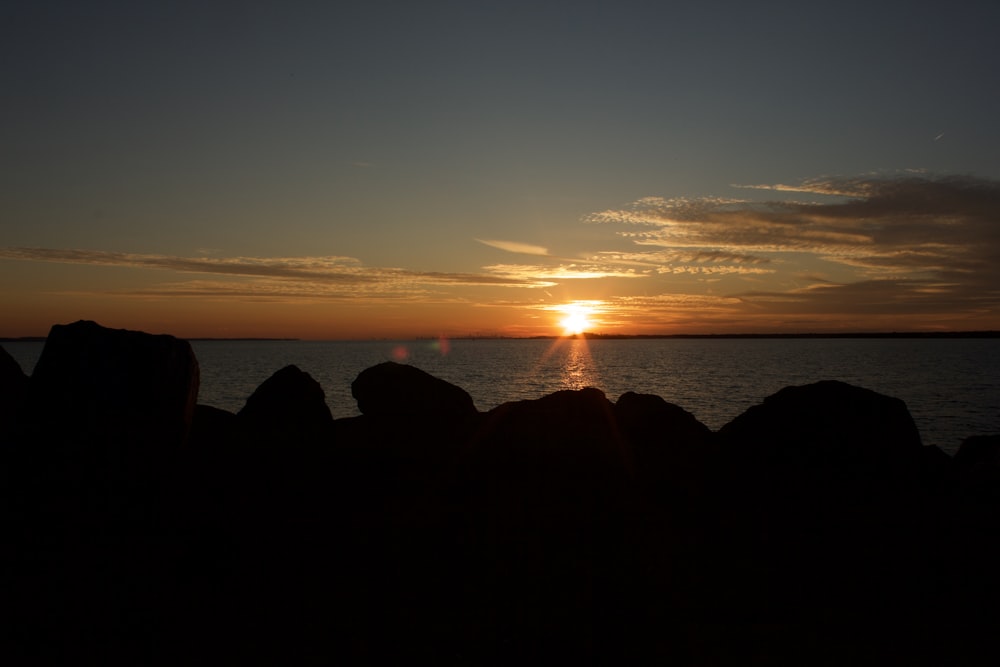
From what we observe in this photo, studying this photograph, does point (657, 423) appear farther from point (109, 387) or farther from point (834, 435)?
point (109, 387)

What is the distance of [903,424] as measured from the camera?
1512 cm

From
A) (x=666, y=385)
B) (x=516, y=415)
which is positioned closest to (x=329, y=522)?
(x=516, y=415)

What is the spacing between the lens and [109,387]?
11055 mm

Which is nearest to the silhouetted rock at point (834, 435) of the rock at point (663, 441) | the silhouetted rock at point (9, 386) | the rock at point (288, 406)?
the rock at point (663, 441)

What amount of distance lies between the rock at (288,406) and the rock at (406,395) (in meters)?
1.27

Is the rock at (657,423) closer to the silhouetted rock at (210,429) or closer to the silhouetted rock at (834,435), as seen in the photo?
the silhouetted rock at (834,435)

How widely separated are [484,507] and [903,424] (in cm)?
969

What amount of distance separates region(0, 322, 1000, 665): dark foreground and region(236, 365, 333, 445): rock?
439cm

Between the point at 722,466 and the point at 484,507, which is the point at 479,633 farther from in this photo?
the point at 722,466

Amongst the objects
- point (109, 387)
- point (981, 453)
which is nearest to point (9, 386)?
point (109, 387)

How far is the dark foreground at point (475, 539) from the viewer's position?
318 inches

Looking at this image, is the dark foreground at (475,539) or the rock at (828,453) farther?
the rock at (828,453)

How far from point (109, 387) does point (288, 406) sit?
387 inches

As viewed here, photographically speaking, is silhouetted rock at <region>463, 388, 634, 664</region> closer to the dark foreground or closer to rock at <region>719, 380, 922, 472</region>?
the dark foreground
